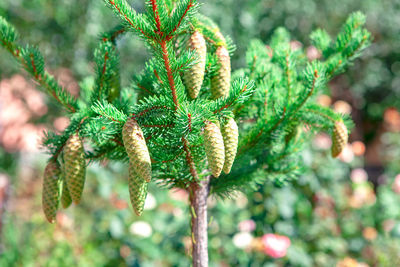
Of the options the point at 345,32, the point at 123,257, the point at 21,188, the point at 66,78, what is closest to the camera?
the point at 345,32

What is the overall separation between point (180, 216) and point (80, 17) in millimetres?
2075

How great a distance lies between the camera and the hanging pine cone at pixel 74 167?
75cm

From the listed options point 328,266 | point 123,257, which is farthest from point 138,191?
point 328,266

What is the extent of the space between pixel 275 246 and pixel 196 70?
1.53 metres

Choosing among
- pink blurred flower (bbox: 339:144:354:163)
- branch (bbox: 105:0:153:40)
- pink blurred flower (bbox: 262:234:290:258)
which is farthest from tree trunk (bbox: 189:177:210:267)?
pink blurred flower (bbox: 339:144:354:163)

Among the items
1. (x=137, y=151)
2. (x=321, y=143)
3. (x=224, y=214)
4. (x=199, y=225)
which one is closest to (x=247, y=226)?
(x=224, y=214)

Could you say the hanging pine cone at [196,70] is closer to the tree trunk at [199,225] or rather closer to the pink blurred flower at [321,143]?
the tree trunk at [199,225]

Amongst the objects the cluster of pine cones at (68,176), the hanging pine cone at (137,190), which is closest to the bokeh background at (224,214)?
the cluster of pine cones at (68,176)

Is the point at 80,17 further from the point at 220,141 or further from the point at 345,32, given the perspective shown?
the point at 220,141

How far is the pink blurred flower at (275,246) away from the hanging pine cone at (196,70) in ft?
4.84

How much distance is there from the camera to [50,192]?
0.80m

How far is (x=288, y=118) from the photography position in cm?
93

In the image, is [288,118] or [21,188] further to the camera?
[21,188]

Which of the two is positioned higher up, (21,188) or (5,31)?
(21,188)
